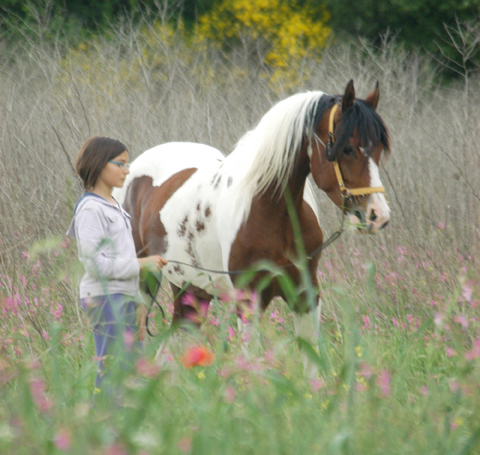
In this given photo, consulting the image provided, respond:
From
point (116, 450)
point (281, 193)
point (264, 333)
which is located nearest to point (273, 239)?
point (281, 193)

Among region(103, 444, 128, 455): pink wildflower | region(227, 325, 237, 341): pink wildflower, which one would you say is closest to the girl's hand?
region(227, 325, 237, 341): pink wildflower

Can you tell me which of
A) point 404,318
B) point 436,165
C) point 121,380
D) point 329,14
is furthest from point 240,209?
point 329,14

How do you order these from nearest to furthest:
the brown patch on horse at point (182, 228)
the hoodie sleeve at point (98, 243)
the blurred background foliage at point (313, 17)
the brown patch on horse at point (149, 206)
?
the hoodie sleeve at point (98, 243)
the brown patch on horse at point (182, 228)
the brown patch on horse at point (149, 206)
the blurred background foliage at point (313, 17)

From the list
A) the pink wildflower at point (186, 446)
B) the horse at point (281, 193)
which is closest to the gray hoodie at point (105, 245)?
the horse at point (281, 193)

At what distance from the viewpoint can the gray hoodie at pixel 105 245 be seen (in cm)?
278

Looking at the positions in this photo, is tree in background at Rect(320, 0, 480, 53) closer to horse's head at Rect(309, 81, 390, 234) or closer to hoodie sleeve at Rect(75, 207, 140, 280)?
horse's head at Rect(309, 81, 390, 234)

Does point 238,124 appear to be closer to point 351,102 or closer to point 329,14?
point 351,102

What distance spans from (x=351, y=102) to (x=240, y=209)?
0.82 m

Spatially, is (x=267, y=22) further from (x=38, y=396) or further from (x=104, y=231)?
(x=38, y=396)

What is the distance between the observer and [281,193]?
3.17m

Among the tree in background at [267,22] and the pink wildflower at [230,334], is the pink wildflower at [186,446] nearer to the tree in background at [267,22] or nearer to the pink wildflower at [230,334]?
the pink wildflower at [230,334]

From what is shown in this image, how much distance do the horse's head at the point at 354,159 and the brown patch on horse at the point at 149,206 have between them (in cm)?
141

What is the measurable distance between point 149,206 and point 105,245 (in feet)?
4.96

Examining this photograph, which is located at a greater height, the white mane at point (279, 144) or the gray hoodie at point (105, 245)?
the white mane at point (279, 144)
